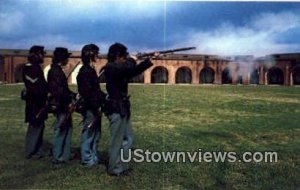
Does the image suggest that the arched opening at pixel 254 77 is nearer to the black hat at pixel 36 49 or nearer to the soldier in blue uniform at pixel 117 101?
the black hat at pixel 36 49

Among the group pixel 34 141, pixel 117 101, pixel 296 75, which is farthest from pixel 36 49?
pixel 296 75

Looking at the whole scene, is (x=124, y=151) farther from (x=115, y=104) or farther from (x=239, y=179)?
(x=239, y=179)

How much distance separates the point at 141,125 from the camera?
9.41 meters

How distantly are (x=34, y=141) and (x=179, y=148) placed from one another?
7.37 feet

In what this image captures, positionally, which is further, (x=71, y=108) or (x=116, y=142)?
(x=71, y=108)

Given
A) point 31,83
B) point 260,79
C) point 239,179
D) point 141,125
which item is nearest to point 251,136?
point 141,125

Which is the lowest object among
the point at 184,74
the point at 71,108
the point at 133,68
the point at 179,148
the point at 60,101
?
the point at 179,148

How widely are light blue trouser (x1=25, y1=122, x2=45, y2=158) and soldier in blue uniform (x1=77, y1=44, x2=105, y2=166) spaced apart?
861 mm

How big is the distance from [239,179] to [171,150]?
1593mm

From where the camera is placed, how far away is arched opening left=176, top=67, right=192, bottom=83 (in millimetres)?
31958

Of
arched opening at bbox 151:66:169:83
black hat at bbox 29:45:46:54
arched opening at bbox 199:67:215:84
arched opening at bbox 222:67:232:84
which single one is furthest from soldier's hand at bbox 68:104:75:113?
arched opening at bbox 199:67:215:84

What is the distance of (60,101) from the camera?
6.73 meters

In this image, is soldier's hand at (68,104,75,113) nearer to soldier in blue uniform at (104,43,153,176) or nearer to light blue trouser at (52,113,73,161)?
light blue trouser at (52,113,73,161)

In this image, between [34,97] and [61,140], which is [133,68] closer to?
[61,140]
